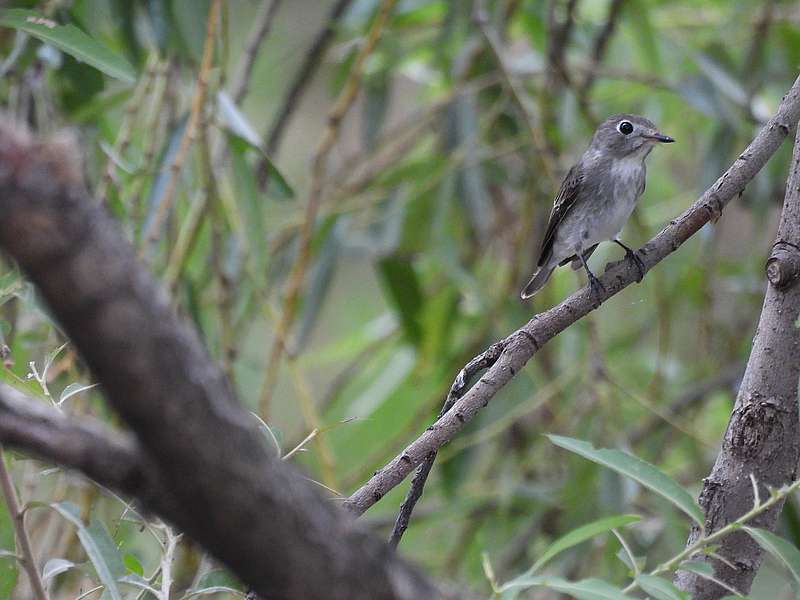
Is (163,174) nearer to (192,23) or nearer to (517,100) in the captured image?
(192,23)

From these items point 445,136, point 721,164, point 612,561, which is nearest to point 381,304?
point 445,136

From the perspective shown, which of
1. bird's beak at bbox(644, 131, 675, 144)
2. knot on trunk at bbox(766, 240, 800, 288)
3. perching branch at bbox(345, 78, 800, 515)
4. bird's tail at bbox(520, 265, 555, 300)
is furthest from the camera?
bird's tail at bbox(520, 265, 555, 300)

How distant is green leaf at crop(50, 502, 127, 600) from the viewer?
1.29m

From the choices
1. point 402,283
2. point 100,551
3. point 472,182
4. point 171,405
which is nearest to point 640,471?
point 100,551

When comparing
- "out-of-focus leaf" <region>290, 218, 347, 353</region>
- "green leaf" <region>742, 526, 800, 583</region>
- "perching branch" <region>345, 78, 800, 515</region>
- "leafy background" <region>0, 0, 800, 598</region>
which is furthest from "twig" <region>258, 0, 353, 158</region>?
"green leaf" <region>742, 526, 800, 583</region>

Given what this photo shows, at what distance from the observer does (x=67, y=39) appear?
6.39ft

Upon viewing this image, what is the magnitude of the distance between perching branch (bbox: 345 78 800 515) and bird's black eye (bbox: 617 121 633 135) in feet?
5.10

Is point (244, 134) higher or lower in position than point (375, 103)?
lower

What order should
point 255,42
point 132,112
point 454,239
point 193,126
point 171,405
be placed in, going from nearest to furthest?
point 171,405
point 193,126
point 132,112
point 255,42
point 454,239

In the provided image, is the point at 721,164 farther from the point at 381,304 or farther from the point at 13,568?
the point at 13,568

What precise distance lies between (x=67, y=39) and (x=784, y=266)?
130 centimetres

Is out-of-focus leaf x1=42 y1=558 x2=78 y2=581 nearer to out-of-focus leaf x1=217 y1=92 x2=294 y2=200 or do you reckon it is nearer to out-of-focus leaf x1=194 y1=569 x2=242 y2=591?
out-of-focus leaf x1=194 y1=569 x2=242 y2=591

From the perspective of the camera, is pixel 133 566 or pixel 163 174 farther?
pixel 163 174

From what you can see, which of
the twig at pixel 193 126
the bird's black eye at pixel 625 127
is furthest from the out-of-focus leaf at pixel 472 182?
the twig at pixel 193 126
